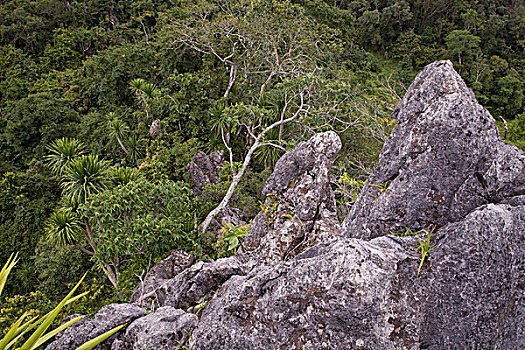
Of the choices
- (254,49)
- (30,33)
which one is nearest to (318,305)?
(254,49)

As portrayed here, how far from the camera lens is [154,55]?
12.8 m

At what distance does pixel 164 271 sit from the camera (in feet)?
20.7

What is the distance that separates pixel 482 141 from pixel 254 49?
9.16 metres

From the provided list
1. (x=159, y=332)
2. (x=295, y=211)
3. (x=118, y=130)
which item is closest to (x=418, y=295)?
(x=159, y=332)

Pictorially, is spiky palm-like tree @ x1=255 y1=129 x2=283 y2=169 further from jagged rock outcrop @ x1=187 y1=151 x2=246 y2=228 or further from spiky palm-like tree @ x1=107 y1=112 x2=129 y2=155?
spiky palm-like tree @ x1=107 y1=112 x2=129 y2=155

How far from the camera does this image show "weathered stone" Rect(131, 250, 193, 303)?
5.80 m

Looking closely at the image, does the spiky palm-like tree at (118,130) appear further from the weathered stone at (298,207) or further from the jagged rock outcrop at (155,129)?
the weathered stone at (298,207)

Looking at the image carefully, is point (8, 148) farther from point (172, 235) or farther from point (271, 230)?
point (271, 230)

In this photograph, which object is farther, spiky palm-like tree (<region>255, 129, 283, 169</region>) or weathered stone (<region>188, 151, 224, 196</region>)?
spiky palm-like tree (<region>255, 129, 283, 169</region>)

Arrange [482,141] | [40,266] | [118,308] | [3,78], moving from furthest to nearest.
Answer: [3,78]
[40,266]
[118,308]
[482,141]

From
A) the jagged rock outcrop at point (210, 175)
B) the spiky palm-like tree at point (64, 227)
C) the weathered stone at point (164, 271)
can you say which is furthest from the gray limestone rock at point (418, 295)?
the spiky palm-like tree at point (64, 227)

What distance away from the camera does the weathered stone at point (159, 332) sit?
2.61 m

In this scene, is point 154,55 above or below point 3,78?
above

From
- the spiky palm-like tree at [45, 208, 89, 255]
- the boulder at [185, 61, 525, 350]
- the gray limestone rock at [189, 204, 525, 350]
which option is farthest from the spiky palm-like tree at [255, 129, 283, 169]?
the gray limestone rock at [189, 204, 525, 350]
